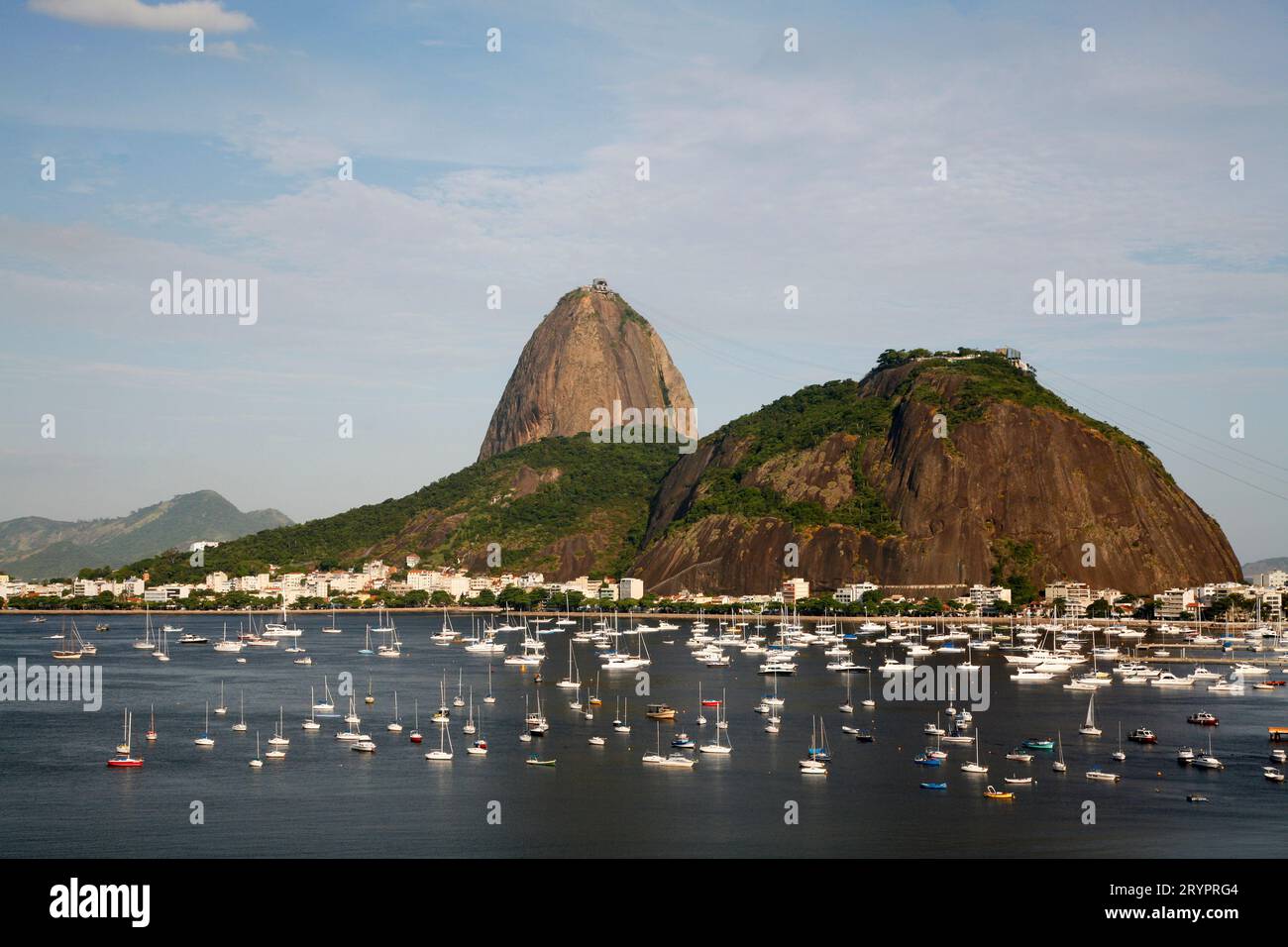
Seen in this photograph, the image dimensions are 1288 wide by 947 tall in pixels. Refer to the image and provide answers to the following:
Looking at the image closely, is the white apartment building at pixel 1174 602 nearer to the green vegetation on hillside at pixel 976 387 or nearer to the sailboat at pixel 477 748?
the green vegetation on hillside at pixel 976 387

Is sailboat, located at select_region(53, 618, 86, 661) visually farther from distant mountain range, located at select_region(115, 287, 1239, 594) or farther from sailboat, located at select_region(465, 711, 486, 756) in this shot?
distant mountain range, located at select_region(115, 287, 1239, 594)

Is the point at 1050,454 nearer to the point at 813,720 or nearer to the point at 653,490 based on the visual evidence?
the point at 653,490

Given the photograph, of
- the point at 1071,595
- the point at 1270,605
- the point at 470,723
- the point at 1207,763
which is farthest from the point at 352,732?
the point at 1270,605

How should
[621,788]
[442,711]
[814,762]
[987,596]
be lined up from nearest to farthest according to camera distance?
[621,788]
[814,762]
[442,711]
[987,596]

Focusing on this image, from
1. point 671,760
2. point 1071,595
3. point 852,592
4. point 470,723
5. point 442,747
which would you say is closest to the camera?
point 671,760

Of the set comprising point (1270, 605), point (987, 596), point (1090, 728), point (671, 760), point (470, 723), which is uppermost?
point (987, 596)

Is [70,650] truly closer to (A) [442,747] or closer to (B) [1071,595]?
(A) [442,747]
